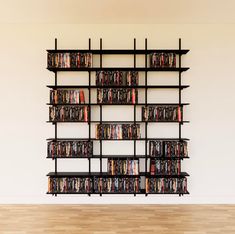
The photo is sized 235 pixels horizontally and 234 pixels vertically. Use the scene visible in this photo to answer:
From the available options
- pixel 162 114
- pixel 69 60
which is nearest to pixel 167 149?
pixel 162 114

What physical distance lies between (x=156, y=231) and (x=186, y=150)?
1195 millimetres

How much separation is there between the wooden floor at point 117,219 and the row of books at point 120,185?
0.27 m

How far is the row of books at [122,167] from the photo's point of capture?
3840 millimetres

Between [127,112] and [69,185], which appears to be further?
[127,112]

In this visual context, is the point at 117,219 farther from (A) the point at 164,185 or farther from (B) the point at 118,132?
(B) the point at 118,132

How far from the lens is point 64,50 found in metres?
3.85

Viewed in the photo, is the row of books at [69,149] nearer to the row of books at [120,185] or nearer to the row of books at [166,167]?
the row of books at [120,185]

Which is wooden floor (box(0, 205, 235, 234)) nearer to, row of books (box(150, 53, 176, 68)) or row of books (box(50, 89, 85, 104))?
row of books (box(50, 89, 85, 104))

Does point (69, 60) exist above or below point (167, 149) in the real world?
above

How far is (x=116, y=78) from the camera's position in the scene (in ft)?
12.6

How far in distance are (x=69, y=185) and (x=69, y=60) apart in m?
1.73

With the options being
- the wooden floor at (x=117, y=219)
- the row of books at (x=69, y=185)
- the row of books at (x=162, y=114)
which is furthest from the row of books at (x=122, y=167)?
the row of books at (x=162, y=114)
